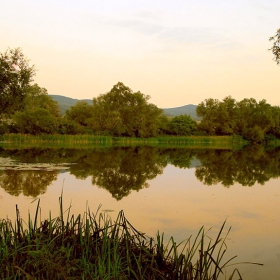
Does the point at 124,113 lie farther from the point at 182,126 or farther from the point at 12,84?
the point at 12,84

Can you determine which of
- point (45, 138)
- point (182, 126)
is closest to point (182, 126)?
point (182, 126)

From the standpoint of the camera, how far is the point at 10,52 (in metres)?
18.8

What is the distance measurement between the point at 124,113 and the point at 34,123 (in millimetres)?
21465

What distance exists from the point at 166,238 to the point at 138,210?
2.93 m

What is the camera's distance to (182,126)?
3110 inches

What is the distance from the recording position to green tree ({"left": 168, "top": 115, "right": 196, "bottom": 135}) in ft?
260

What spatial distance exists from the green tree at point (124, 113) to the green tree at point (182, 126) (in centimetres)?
452

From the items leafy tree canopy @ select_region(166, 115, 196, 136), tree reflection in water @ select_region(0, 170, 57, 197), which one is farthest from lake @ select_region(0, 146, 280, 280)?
leafy tree canopy @ select_region(166, 115, 196, 136)

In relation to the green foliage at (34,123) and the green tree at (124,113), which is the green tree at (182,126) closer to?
the green tree at (124,113)

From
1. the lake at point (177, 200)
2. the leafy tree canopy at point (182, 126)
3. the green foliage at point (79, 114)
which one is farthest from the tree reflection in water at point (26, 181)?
the green foliage at point (79, 114)

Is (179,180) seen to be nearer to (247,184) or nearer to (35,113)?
(247,184)

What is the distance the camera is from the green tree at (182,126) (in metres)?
79.3

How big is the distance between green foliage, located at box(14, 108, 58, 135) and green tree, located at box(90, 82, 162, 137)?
12.2 meters

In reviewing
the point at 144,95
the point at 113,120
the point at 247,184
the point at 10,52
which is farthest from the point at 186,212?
the point at 144,95
